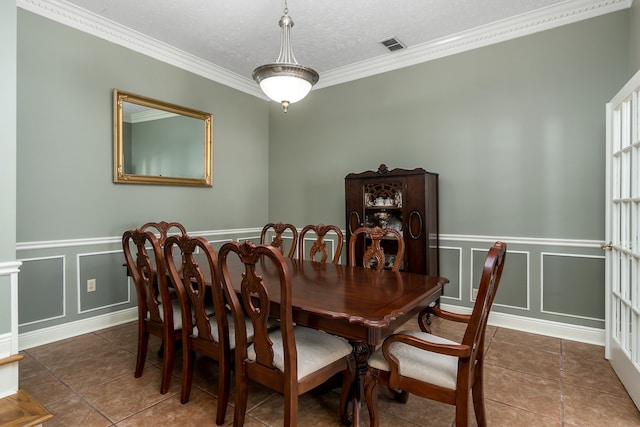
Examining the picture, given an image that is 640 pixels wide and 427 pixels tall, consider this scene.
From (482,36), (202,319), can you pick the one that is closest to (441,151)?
(482,36)

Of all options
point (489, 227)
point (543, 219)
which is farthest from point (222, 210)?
point (543, 219)

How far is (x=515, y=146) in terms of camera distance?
322cm

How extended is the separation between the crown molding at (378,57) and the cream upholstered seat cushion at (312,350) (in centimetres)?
316

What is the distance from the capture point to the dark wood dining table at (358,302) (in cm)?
146

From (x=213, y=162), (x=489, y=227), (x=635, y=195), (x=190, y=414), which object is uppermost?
(x=213, y=162)

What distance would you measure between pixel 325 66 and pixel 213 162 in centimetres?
179

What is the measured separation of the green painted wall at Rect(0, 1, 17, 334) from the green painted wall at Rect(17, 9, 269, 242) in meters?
1.27

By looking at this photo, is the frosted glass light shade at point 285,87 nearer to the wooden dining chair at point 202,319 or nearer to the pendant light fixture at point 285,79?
the pendant light fixture at point 285,79

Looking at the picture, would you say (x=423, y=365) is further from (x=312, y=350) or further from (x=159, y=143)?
(x=159, y=143)

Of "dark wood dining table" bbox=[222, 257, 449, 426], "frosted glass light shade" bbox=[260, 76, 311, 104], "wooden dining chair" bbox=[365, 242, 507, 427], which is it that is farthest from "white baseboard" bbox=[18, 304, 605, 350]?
"frosted glass light shade" bbox=[260, 76, 311, 104]

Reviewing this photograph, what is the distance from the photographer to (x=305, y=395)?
2.09 meters

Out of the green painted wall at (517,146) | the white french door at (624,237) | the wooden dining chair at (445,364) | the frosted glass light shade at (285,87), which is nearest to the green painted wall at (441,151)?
the green painted wall at (517,146)

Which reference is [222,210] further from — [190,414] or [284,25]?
[190,414]

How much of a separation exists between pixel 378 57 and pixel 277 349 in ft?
11.2
